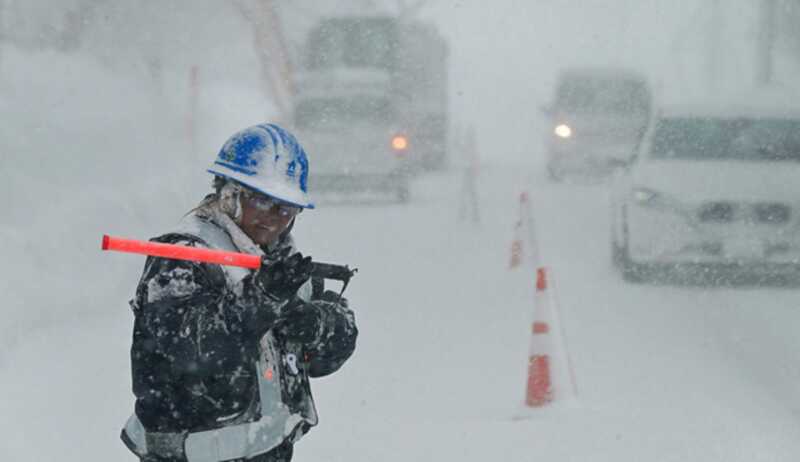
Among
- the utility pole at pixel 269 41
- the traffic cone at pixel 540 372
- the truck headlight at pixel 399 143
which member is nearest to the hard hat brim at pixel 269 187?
the traffic cone at pixel 540 372

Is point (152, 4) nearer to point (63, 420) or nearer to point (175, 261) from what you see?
point (63, 420)

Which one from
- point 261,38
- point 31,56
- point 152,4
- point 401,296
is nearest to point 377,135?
point 31,56

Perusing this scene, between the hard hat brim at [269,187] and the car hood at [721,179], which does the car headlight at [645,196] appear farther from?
the hard hat brim at [269,187]

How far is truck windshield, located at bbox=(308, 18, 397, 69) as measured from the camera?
20.3 meters

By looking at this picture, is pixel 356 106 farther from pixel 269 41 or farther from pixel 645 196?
pixel 269 41

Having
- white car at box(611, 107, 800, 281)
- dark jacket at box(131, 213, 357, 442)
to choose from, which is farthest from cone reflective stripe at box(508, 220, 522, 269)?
dark jacket at box(131, 213, 357, 442)

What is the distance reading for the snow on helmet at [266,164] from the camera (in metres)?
2.78

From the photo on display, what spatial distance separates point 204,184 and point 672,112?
7427 mm

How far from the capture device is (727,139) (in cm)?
1200

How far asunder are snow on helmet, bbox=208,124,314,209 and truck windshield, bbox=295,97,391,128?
14.8 metres

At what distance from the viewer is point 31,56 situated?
59.0 feet

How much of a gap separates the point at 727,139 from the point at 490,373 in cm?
491

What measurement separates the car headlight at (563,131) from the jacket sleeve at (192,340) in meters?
18.9

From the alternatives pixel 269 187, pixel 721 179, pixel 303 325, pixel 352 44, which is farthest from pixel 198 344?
pixel 352 44
